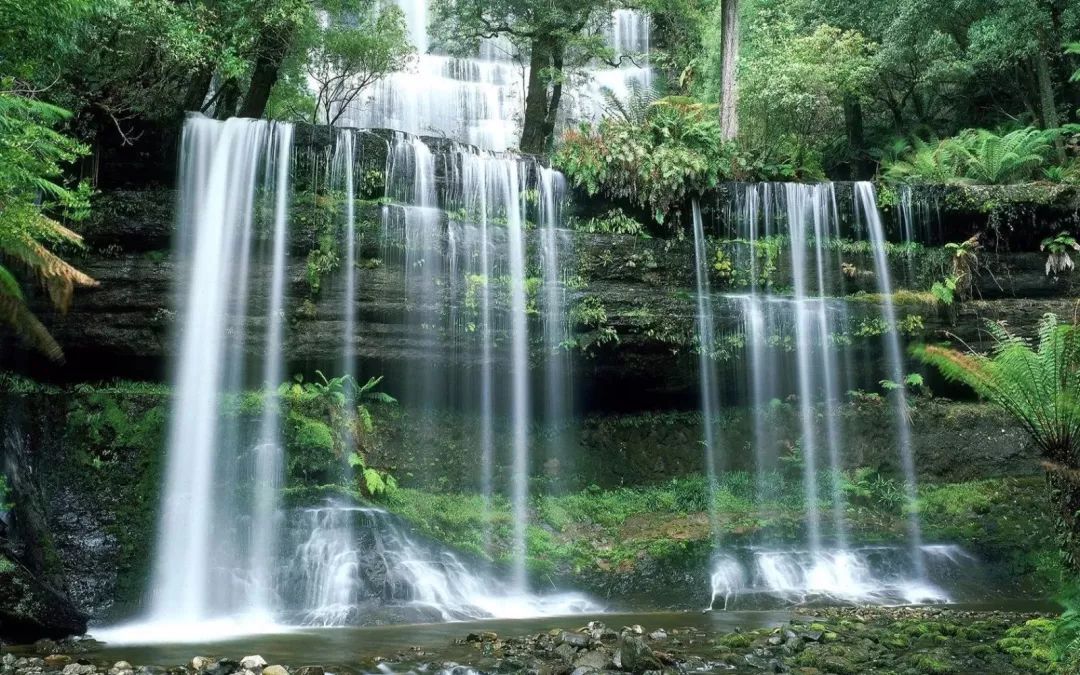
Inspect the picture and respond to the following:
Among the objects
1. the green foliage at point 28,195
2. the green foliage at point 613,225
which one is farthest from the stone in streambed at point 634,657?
the green foliage at point 613,225

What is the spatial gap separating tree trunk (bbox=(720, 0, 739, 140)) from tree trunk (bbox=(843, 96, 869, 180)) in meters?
4.90

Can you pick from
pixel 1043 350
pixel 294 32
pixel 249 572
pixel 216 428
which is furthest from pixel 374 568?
pixel 294 32

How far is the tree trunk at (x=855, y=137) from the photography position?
2116cm

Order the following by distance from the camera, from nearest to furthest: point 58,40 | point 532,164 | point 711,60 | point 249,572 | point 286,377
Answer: point 58,40
point 249,572
point 286,377
point 532,164
point 711,60

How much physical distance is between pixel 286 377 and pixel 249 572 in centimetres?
357

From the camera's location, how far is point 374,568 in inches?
431

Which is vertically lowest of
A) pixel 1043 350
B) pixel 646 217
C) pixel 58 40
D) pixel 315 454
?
pixel 315 454

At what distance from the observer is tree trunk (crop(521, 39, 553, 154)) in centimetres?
1878

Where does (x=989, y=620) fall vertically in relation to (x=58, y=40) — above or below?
below

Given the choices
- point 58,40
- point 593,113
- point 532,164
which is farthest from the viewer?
point 593,113

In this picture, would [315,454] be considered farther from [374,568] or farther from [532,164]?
[532,164]

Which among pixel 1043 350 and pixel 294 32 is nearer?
pixel 1043 350

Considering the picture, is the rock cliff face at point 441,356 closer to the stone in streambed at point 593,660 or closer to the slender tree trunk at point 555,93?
the slender tree trunk at point 555,93

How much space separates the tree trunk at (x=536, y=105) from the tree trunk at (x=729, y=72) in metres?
3.91
